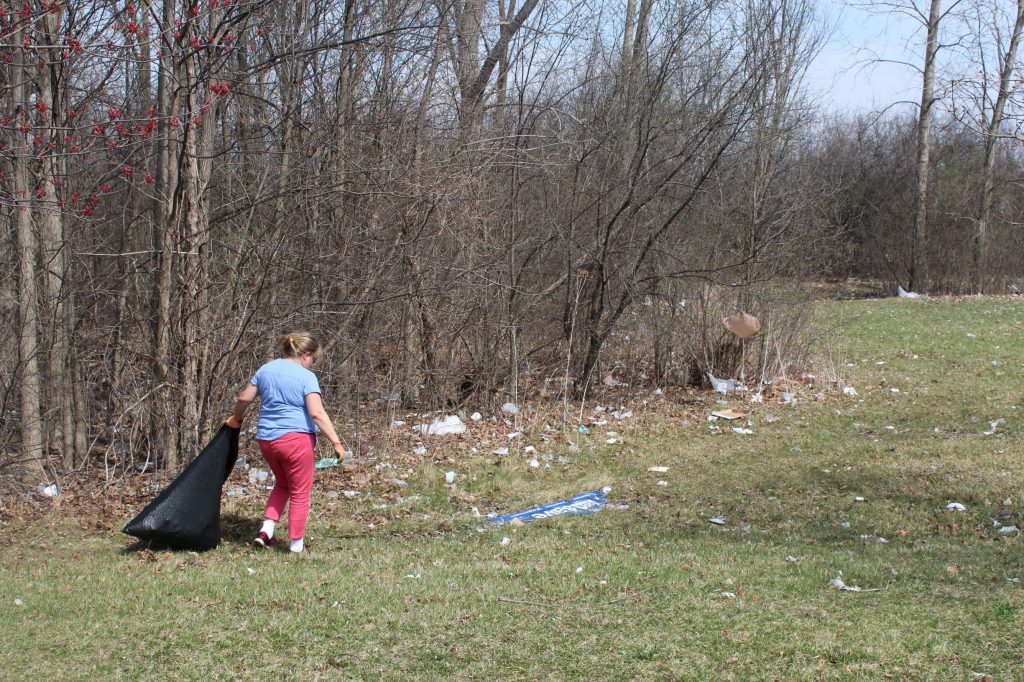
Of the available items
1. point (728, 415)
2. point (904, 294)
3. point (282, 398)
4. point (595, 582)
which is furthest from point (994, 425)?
point (904, 294)

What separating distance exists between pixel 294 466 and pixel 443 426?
4.99 meters

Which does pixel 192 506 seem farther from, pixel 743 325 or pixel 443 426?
pixel 743 325

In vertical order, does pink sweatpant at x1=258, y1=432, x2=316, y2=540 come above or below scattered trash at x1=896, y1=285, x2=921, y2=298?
below

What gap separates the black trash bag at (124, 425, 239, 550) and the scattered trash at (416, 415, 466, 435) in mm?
4519

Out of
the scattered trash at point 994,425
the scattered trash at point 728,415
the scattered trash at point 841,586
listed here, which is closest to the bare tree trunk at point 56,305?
the scattered trash at point 841,586

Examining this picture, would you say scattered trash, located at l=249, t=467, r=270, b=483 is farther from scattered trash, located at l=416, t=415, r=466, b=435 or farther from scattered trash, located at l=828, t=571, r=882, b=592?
scattered trash, located at l=828, t=571, r=882, b=592

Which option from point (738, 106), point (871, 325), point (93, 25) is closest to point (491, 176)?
point (738, 106)

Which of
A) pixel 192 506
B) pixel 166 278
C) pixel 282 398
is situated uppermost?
pixel 166 278

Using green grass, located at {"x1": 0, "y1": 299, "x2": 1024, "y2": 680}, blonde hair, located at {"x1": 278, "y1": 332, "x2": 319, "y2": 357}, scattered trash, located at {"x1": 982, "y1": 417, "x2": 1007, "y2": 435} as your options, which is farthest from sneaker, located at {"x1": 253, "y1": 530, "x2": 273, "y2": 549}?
scattered trash, located at {"x1": 982, "y1": 417, "x2": 1007, "y2": 435}

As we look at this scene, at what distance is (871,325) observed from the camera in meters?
21.2

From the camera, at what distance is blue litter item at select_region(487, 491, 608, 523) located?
7.98 metres

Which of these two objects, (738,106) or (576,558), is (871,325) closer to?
(738,106)

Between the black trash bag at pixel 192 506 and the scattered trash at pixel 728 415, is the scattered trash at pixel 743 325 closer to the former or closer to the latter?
the scattered trash at pixel 728 415

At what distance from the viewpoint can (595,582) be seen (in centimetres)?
579
